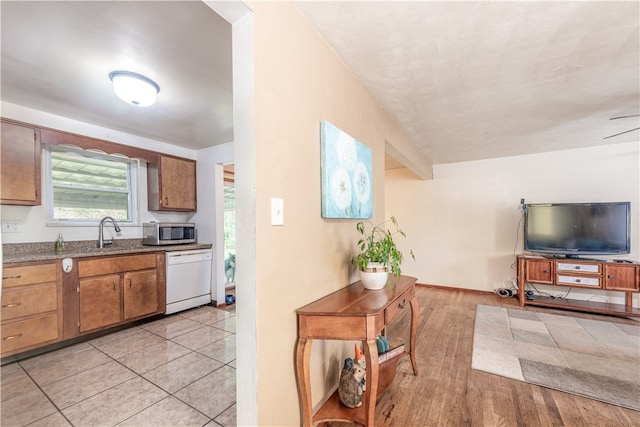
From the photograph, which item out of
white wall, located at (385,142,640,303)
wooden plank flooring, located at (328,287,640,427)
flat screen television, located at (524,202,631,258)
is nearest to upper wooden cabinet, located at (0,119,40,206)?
wooden plank flooring, located at (328,287,640,427)

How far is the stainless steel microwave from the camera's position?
356 centimetres

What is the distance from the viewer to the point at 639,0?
138 cm

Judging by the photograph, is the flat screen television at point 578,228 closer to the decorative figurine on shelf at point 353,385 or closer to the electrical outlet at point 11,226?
the decorative figurine on shelf at point 353,385

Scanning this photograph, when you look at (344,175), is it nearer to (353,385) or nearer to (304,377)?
(304,377)

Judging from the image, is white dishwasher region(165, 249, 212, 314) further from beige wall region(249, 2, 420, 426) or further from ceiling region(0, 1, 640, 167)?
beige wall region(249, 2, 420, 426)

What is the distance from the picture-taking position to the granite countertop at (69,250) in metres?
Answer: 2.48

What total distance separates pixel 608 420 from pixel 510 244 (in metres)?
3.10

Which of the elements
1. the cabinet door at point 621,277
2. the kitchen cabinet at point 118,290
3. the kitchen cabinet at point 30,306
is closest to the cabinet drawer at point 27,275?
the kitchen cabinet at point 30,306

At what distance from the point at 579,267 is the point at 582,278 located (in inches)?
5.6

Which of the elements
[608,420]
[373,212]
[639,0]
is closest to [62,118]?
[373,212]

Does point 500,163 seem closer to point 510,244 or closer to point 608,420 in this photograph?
point 510,244

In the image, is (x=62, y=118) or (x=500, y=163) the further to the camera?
(x=500, y=163)

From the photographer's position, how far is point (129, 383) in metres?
2.07

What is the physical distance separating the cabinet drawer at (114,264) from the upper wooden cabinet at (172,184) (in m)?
0.81
